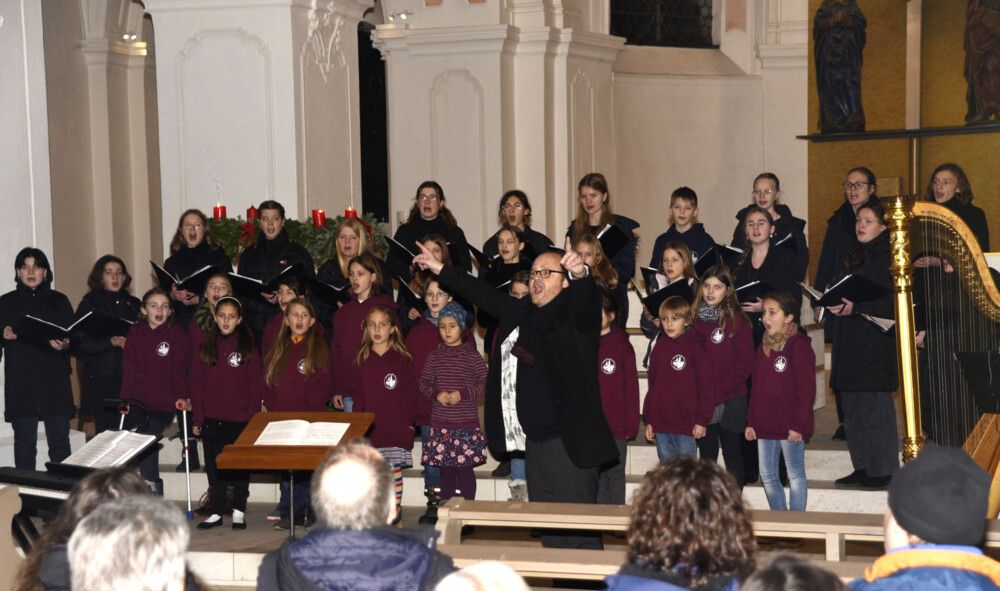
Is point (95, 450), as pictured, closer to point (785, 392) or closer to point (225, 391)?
point (225, 391)

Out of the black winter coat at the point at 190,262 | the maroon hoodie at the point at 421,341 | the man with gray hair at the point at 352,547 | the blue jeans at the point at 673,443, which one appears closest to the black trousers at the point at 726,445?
the blue jeans at the point at 673,443

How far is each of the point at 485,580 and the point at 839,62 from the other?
39.3 feet

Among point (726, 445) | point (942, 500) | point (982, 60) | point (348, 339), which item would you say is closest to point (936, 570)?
point (942, 500)

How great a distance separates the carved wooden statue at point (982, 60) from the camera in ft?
41.8

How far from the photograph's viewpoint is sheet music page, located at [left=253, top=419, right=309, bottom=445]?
6.68 meters

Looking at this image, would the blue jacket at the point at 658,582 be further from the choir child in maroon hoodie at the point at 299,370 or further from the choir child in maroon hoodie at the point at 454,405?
the choir child in maroon hoodie at the point at 299,370

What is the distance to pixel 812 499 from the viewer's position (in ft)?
26.8

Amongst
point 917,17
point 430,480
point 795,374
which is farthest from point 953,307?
point 917,17

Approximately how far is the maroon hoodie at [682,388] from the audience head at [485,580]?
16.2 ft

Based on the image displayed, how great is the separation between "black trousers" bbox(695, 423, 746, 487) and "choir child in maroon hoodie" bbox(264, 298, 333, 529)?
2.35 m

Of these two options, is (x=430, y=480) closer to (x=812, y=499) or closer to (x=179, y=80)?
(x=812, y=499)

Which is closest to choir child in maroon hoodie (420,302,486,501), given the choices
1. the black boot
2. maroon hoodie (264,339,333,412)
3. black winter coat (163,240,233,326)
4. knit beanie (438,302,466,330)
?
knit beanie (438,302,466,330)

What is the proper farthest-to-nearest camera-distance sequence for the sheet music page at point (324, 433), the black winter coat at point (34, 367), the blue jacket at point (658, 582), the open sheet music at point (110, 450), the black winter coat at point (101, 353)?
the black winter coat at point (101, 353) → the black winter coat at point (34, 367) → the sheet music page at point (324, 433) → the open sheet music at point (110, 450) → the blue jacket at point (658, 582)

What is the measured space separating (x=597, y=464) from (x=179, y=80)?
255 inches
